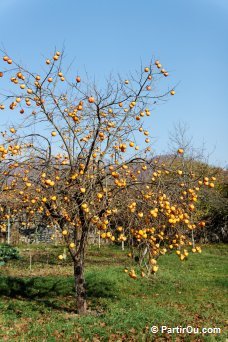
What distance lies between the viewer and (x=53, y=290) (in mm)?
8602

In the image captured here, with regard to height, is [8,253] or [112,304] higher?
[8,253]

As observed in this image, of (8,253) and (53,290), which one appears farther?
(8,253)

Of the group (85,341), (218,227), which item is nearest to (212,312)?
(85,341)

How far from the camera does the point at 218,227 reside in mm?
22984

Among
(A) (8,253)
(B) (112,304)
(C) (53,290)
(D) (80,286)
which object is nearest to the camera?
(D) (80,286)

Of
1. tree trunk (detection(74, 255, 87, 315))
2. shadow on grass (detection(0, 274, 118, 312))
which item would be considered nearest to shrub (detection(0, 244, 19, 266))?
shadow on grass (detection(0, 274, 118, 312))

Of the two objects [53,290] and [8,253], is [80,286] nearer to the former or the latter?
[53,290]

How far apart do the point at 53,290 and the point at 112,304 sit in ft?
6.12

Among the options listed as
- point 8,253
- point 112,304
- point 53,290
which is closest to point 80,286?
point 112,304

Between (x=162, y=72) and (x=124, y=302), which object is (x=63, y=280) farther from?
(x=162, y=72)

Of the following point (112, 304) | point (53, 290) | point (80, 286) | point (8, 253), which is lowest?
point (112, 304)

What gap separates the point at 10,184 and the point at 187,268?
7943mm

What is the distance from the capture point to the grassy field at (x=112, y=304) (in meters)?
5.63

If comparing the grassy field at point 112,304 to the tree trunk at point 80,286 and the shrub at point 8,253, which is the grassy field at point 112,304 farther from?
the shrub at point 8,253
